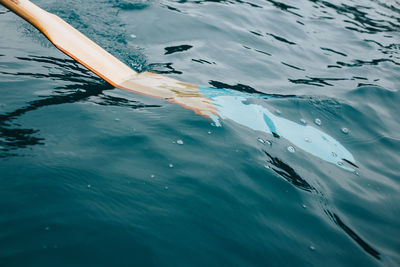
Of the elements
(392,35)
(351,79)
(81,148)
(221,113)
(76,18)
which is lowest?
(81,148)

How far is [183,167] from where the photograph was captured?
2.07 meters

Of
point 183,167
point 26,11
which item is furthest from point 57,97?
point 183,167

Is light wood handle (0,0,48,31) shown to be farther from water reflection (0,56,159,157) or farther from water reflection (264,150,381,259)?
water reflection (264,150,381,259)

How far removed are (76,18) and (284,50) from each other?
336 centimetres

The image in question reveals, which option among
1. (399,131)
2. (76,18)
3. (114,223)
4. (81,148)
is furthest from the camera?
(76,18)

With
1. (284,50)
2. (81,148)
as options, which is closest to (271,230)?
(81,148)

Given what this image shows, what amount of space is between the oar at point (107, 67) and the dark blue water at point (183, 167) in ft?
0.49

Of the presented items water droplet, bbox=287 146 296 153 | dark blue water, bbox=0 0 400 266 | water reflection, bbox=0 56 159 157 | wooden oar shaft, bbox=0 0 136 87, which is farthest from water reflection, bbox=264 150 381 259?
wooden oar shaft, bbox=0 0 136 87

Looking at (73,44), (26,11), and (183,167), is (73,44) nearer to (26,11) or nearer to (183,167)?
(26,11)

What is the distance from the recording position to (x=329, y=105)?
3225 millimetres

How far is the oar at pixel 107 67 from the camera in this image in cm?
280

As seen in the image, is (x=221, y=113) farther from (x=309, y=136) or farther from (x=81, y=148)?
(x=81, y=148)

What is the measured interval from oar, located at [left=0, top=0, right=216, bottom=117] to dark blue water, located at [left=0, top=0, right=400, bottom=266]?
151mm

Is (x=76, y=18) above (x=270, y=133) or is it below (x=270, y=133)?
above
